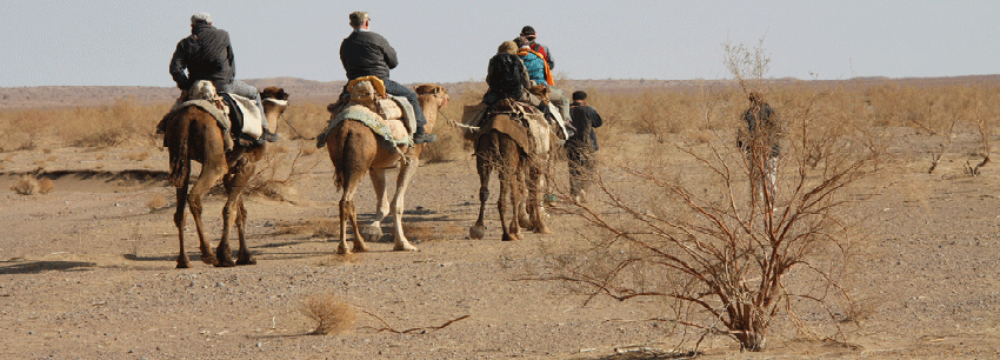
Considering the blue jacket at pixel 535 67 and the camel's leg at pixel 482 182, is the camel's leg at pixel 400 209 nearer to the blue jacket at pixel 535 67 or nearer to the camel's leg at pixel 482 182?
the camel's leg at pixel 482 182

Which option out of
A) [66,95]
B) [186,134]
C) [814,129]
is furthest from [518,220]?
Answer: [66,95]

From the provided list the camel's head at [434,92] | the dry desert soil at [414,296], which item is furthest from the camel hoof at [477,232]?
the camel's head at [434,92]

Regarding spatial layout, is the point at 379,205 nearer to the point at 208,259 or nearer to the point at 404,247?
the point at 404,247

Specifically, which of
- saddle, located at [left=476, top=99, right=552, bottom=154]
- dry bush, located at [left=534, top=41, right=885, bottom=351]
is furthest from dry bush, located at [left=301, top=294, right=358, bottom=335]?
saddle, located at [left=476, top=99, right=552, bottom=154]

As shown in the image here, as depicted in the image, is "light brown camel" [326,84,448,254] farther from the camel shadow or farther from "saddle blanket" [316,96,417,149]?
the camel shadow

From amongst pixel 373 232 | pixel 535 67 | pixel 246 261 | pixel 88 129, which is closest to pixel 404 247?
pixel 373 232

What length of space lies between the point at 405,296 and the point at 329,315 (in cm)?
143

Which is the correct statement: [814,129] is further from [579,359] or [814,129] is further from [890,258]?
[890,258]

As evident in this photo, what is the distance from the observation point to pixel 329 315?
7258 mm

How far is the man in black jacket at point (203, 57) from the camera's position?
9773 mm

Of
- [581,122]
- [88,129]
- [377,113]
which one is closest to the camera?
[377,113]

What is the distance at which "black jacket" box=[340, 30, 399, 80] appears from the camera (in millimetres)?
10828

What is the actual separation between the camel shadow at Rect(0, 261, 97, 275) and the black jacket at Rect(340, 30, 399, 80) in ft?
11.2

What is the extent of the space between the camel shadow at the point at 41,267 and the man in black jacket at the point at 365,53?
3.43 m
